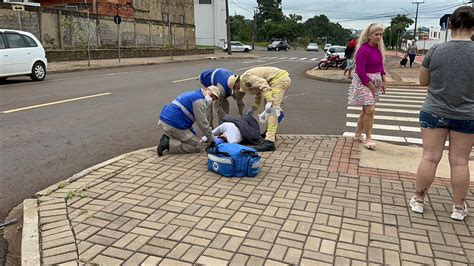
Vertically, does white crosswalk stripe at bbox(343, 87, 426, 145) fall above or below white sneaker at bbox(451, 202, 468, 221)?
below

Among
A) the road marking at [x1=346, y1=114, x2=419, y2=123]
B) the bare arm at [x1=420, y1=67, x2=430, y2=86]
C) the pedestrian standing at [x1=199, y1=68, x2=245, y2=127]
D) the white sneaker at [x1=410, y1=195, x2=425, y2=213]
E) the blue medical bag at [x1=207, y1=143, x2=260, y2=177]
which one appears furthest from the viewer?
the road marking at [x1=346, y1=114, x2=419, y2=123]

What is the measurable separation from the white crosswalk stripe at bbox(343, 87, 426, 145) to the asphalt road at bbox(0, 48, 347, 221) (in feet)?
1.07

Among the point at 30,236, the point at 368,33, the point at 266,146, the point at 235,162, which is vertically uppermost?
the point at 368,33

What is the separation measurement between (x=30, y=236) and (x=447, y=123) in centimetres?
365

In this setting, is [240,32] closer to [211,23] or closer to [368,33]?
[211,23]

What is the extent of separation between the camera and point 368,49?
6.10 meters

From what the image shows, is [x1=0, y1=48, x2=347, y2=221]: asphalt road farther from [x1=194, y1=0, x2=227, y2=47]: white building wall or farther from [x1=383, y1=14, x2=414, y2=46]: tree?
[x1=383, y1=14, x2=414, y2=46]: tree

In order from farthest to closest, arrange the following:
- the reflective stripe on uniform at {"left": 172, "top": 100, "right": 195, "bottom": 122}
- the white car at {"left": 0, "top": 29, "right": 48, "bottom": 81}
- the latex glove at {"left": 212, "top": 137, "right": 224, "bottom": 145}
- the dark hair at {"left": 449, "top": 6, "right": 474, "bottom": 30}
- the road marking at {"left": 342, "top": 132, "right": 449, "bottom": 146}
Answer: the white car at {"left": 0, "top": 29, "right": 48, "bottom": 81} → the road marking at {"left": 342, "top": 132, "right": 449, "bottom": 146} → the latex glove at {"left": 212, "top": 137, "right": 224, "bottom": 145} → the reflective stripe on uniform at {"left": 172, "top": 100, "right": 195, "bottom": 122} → the dark hair at {"left": 449, "top": 6, "right": 474, "bottom": 30}

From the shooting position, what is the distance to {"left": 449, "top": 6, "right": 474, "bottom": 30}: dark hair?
11.9 feet

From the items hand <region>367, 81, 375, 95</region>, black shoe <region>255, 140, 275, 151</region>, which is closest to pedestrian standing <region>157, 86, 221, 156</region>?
black shoe <region>255, 140, 275, 151</region>

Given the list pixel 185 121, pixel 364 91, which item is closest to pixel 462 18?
pixel 364 91

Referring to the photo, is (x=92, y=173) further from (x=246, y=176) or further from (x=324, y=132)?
(x=324, y=132)

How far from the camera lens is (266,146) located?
6.14 metres

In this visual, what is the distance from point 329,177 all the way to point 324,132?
3052 millimetres
